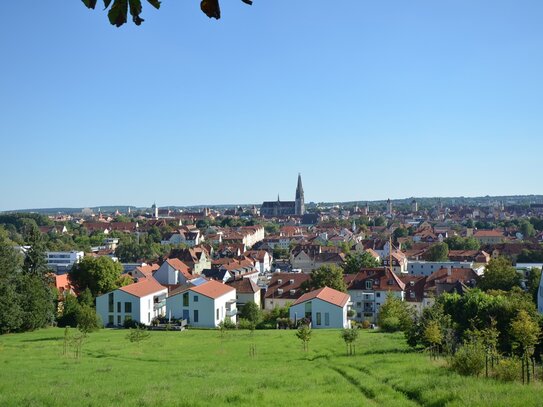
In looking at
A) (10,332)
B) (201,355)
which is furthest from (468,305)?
(10,332)

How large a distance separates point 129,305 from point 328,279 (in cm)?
1778

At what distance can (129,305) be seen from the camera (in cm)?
4444

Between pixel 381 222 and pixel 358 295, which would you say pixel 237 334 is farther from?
pixel 381 222

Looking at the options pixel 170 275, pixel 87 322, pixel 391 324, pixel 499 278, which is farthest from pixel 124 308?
pixel 499 278

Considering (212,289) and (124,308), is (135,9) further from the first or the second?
(212,289)

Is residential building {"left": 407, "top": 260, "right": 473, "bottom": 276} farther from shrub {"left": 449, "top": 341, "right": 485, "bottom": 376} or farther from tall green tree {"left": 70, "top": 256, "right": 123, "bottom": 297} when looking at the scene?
shrub {"left": 449, "top": 341, "right": 485, "bottom": 376}

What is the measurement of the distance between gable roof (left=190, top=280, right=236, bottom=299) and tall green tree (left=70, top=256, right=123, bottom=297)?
8.82 meters

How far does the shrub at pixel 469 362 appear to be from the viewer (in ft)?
60.1

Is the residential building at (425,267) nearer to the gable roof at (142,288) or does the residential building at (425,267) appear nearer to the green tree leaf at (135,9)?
the gable roof at (142,288)

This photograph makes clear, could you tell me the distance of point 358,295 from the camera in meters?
53.5

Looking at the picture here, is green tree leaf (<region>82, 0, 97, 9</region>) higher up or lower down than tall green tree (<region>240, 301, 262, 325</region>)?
higher up

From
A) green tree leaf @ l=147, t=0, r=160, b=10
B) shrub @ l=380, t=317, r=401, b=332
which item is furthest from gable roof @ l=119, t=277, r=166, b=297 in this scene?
green tree leaf @ l=147, t=0, r=160, b=10

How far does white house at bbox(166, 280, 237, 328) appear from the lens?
4488cm

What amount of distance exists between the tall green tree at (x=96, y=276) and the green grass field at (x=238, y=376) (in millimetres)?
17047
